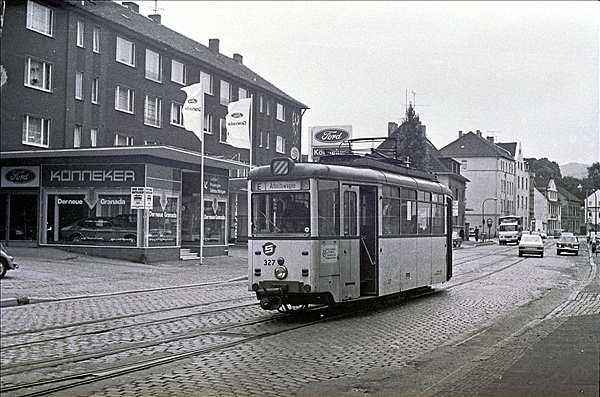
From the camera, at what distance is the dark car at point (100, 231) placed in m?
18.5

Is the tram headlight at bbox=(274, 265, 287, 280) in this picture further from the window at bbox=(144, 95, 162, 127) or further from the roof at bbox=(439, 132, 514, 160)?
the window at bbox=(144, 95, 162, 127)

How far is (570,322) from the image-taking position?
10.8 metres

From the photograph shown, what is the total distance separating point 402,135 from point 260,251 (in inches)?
124

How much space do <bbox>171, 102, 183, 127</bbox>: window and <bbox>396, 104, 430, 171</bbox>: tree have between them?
366 cm

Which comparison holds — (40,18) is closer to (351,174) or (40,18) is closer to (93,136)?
(93,136)

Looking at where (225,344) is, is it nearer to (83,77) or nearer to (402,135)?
(83,77)

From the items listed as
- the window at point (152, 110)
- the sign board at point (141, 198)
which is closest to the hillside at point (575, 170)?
the window at point (152, 110)

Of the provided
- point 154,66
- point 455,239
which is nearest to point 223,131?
→ point 154,66

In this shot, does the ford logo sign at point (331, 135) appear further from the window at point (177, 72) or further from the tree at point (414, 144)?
the window at point (177, 72)

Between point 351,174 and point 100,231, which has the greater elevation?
point 351,174

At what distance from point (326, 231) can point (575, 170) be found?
3.52 metres

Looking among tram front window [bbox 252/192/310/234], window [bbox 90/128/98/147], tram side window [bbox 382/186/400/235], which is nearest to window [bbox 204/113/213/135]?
window [bbox 90/128/98/147]

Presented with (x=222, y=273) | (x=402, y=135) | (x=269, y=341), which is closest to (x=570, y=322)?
(x=402, y=135)

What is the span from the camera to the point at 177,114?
1316cm
